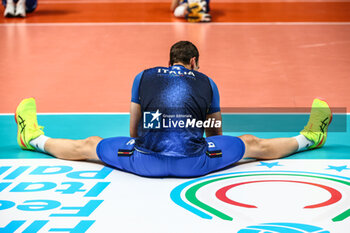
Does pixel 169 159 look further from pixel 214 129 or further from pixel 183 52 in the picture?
pixel 183 52

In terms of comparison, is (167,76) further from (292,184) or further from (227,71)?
(227,71)

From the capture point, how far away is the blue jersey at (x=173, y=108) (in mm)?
4867

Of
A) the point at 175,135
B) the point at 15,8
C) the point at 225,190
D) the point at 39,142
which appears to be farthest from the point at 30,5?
the point at 225,190

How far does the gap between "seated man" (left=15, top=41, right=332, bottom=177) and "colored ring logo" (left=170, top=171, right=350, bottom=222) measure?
0.42ft

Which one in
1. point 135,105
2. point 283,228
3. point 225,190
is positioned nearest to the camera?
point 283,228

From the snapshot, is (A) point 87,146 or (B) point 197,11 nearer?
(A) point 87,146

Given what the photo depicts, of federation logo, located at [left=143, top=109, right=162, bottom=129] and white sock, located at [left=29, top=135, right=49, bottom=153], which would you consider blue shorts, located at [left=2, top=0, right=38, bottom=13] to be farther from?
federation logo, located at [left=143, top=109, right=162, bottom=129]

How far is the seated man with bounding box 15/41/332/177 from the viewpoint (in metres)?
4.88

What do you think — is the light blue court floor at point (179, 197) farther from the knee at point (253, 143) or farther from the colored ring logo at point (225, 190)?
the knee at point (253, 143)

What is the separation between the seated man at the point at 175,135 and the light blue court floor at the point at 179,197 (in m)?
0.13

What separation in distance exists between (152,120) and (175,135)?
232 mm

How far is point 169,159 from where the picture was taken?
4.84m

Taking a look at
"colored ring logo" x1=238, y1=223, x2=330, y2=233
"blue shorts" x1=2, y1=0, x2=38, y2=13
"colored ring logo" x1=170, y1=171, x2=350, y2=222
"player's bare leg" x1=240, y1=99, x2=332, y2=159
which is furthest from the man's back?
"blue shorts" x1=2, y1=0, x2=38, y2=13

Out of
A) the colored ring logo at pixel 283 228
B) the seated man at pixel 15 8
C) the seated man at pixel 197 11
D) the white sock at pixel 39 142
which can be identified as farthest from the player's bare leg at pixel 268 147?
the seated man at pixel 15 8
